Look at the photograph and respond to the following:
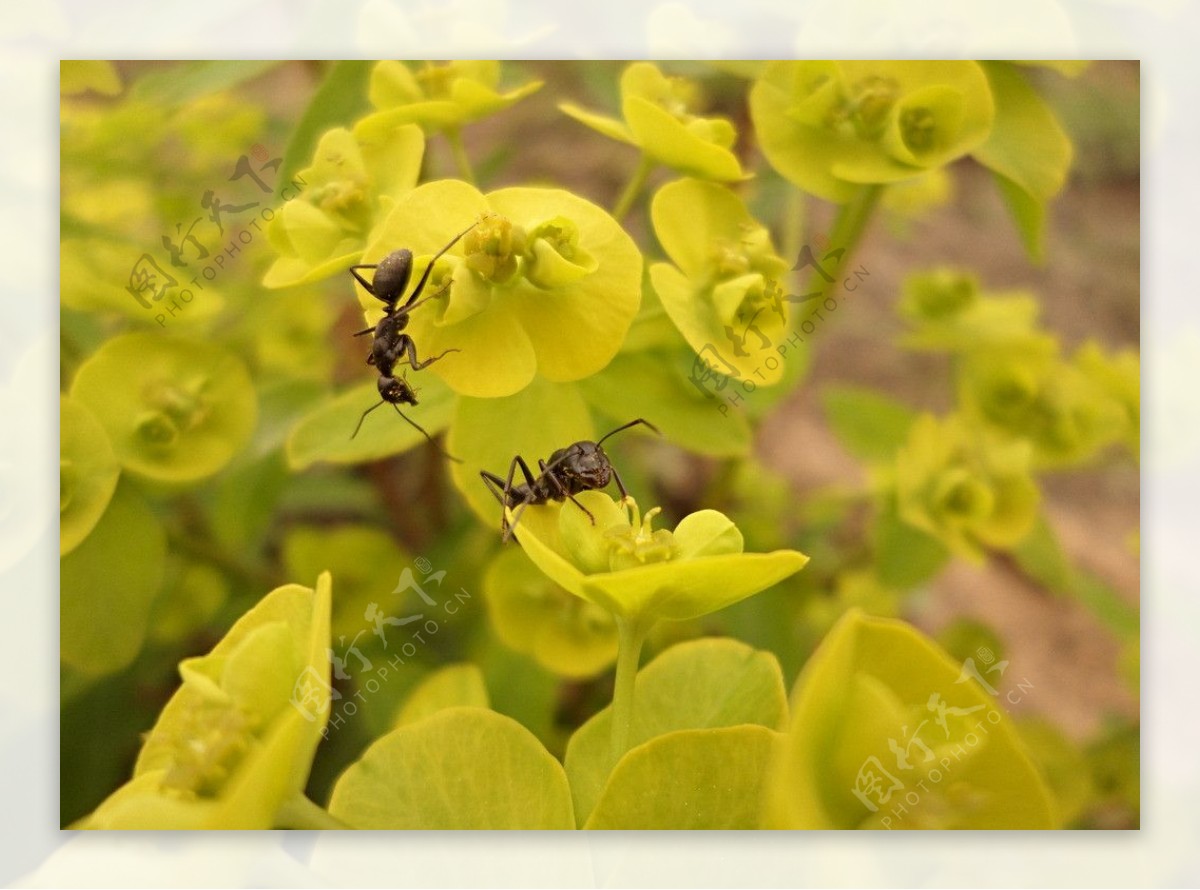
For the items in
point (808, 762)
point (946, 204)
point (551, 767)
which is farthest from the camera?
point (946, 204)

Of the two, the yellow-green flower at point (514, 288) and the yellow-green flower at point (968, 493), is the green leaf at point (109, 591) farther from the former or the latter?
the yellow-green flower at point (968, 493)

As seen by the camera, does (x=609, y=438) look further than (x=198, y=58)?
No

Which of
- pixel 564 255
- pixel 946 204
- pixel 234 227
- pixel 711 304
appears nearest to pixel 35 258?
pixel 234 227

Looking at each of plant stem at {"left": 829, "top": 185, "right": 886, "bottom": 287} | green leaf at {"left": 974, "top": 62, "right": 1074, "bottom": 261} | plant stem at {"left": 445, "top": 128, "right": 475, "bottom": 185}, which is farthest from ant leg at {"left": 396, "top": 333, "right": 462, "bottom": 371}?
green leaf at {"left": 974, "top": 62, "right": 1074, "bottom": 261}

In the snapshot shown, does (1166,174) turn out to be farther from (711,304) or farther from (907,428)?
(711,304)

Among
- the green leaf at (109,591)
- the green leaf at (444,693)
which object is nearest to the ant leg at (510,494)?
the green leaf at (444,693)

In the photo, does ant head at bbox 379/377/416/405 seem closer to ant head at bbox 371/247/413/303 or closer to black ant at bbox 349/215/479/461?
black ant at bbox 349/215/479/461
